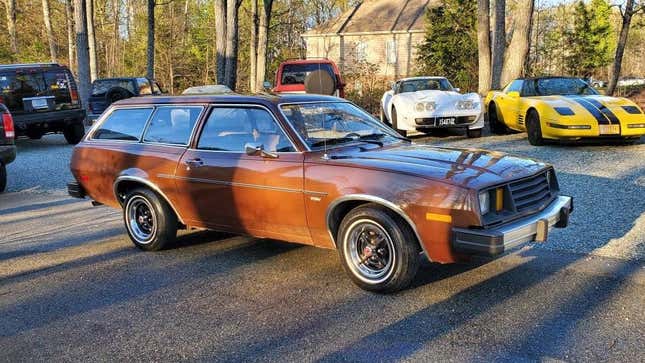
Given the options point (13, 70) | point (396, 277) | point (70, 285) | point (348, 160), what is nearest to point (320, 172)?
point (348, 160)

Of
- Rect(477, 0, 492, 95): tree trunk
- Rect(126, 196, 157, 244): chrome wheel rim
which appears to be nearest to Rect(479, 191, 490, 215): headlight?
Rect(126, 196, 157, 244): chrome wheel rim

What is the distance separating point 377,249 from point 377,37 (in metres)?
41.1

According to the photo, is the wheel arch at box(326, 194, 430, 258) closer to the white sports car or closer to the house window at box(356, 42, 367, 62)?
the white sports car

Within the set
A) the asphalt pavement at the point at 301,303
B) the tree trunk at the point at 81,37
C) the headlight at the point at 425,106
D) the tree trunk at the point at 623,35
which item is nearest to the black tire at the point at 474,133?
the headlight at the point at 425,106

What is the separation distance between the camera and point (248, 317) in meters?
3.94

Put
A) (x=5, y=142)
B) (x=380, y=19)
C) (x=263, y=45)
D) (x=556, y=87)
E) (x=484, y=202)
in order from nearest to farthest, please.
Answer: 1. (x=484, y=202)
2. (x=5, y=142)
3. (x=556, y=87)
4. (x=263, y=45)
5. (x=380, y=19)

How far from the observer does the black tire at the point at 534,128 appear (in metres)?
10.9

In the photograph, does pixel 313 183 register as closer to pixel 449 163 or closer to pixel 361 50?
pixel 449 163

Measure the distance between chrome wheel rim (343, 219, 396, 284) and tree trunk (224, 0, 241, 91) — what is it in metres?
16.8

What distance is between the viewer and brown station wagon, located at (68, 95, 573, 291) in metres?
3.94

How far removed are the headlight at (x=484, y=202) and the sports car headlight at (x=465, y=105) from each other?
882 cm

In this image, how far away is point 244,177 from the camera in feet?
16.0

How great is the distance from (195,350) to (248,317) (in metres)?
0.55

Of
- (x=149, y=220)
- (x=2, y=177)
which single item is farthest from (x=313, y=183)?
(x=2, y=177)
